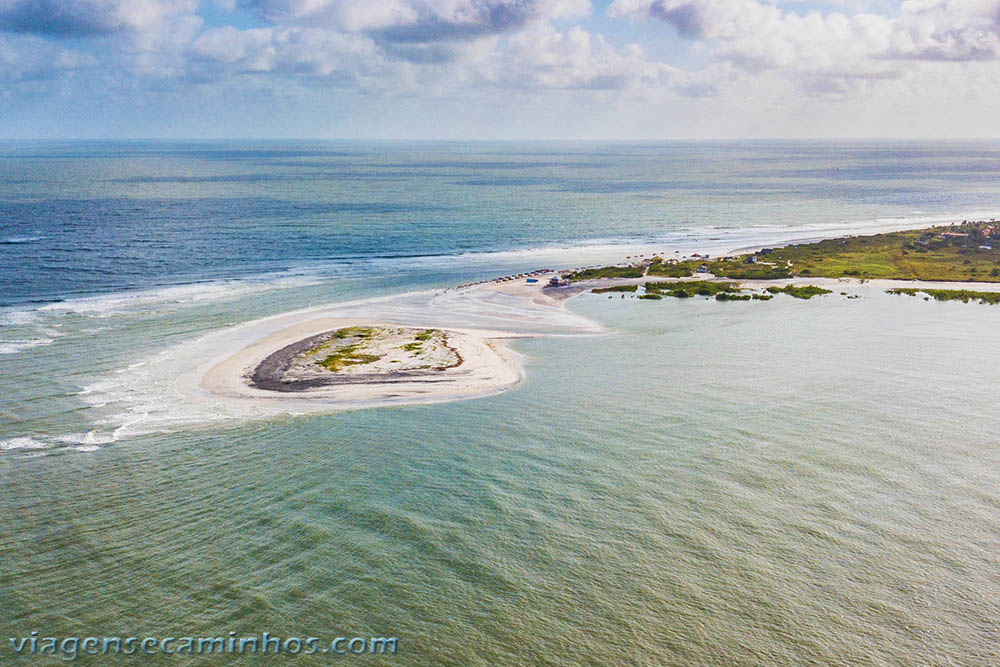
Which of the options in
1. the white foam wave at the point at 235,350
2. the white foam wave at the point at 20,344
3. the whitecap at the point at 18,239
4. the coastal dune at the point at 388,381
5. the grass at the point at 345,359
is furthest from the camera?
the whitecap at the point at 18,239

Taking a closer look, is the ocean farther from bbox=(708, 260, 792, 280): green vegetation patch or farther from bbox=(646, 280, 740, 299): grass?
bbox=(708, 260, 792, 280): green vegetation patch

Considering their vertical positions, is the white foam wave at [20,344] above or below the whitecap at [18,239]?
below

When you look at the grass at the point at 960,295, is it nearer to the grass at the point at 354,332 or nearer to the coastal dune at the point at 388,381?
the coastal dune at the point at 388,381

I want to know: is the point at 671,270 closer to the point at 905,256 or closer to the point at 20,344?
the point at 905,256

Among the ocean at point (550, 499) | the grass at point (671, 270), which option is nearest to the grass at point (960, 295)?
the ocean at point (550, 499)

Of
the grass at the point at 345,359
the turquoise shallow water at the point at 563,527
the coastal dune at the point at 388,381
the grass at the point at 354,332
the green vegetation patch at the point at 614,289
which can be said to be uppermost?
the green vegetation patch at the point at 614,289

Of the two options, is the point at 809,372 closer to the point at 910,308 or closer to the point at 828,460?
the point at 828,460

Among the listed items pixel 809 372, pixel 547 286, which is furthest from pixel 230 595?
pixel 547 286

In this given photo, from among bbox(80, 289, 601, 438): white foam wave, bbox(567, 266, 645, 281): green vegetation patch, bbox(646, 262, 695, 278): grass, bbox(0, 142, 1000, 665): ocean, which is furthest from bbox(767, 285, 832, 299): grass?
bbox(80, 289, 601, 438): white foam wave
